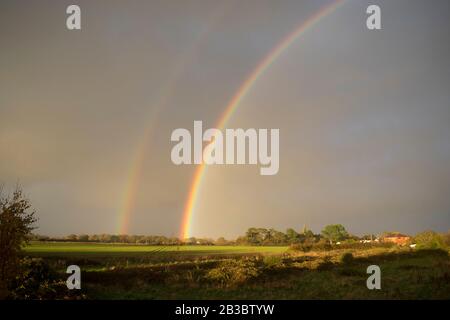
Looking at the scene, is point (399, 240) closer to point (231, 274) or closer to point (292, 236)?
point (292, 236)

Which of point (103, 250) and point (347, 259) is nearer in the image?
point (347, 259)

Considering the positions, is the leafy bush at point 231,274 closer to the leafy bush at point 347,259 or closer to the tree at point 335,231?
the leafy bush at point 347,259

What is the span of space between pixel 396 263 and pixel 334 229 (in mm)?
68333

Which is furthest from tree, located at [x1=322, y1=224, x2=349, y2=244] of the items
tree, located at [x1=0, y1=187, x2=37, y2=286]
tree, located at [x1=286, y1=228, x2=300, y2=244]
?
tree, located at [x1=0, y1=187, x2=37, y2=286]

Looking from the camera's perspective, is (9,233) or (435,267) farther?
(435,267)

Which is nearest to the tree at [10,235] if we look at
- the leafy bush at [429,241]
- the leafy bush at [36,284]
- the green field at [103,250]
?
the leafy bush at [36,284]

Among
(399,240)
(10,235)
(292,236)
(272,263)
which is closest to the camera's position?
(10,235)

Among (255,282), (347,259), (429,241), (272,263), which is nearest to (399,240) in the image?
(429,241)

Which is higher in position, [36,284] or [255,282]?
[36,284]

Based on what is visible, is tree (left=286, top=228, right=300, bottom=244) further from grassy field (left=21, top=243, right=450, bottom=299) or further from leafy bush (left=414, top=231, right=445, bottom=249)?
grassy field (left=21, top=243, right=450, bottom=299)
